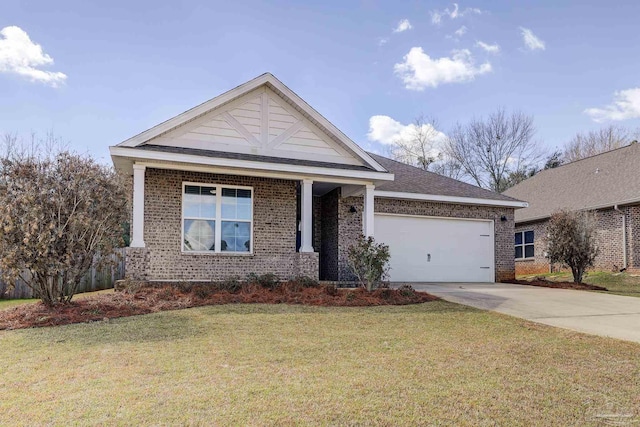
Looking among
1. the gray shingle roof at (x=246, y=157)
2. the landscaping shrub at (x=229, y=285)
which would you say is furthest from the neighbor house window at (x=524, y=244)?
the landscaping shrub at (x=229, y=285)

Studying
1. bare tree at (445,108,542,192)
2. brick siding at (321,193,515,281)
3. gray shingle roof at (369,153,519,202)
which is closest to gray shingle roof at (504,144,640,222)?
brick siding at (321,193,515,281)

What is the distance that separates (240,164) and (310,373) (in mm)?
6930

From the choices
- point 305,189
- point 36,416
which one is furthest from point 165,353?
point 305,189

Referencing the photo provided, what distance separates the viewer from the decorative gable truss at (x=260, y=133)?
1084 centimetres

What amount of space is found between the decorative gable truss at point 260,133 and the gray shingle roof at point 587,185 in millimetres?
11031

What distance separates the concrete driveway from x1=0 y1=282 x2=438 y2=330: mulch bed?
1.34 meters

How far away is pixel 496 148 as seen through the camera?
3319 cm

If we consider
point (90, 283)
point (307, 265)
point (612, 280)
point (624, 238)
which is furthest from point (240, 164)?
point (624, 238)

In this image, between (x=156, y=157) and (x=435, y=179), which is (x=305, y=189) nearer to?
(x=156, y=157)

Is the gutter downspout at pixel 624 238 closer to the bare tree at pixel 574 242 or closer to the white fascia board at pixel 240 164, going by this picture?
the bare tree at pixel 574 242

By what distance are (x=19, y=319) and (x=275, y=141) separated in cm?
671

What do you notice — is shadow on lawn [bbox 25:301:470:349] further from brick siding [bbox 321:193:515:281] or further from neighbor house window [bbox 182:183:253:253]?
brick siding [bbox 321:193:515:281]

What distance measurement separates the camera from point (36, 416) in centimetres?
336

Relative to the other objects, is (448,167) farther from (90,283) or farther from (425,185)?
(90,283)
